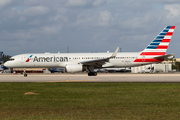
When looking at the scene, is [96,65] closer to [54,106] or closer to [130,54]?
[130,54]

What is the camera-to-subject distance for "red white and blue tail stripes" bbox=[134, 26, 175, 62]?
43.0 metres

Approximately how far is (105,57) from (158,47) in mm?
9159

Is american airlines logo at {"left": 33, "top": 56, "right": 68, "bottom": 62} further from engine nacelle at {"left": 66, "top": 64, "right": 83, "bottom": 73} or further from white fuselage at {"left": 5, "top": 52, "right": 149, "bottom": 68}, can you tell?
engine nacelle at {"left": 66, "top": 64, "right": 83, "bottom": 73}

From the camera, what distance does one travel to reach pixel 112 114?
9.44m

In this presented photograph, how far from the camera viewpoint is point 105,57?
43.9 metres

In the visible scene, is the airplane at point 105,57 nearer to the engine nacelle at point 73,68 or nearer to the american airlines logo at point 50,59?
the american airlines logo at point 50,59

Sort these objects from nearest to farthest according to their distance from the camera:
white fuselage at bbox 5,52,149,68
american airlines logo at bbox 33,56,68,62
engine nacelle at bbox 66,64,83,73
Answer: engine nacelle at bbox 66,64,83,73 → white fuselage at bbox 5,52,149,68 → american airlines logo at bbox 33,56,68,62

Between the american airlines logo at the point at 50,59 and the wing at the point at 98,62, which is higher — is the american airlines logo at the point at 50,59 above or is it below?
above

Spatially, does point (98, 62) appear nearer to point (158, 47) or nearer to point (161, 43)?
point (158, 47)

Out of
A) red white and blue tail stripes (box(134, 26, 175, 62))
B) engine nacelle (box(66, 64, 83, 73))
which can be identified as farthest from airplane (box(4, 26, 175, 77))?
engine nacelle (box(66, 64, 83, 73))

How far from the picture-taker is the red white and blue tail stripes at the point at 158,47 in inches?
1694

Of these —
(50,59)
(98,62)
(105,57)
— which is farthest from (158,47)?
(50,59)

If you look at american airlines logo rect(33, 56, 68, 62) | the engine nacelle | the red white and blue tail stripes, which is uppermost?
the red white and blue tail stripes

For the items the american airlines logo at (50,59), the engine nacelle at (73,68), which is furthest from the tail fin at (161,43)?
the american airlines logo at (50,59)
